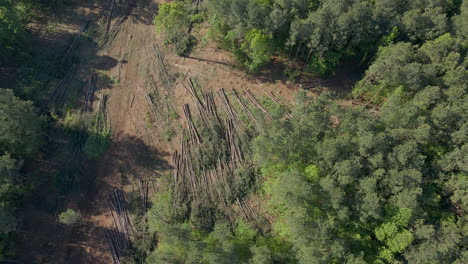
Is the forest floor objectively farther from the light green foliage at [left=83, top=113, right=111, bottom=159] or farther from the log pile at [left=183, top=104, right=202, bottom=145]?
the log pile at [left=183, top=104, right=202, bottom=145]

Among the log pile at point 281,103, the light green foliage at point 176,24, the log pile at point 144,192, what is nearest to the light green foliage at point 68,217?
the log pile at point 144,192

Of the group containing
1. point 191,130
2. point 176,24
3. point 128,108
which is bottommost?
point 128,108

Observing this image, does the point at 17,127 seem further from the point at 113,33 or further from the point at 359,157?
the point at 359,157

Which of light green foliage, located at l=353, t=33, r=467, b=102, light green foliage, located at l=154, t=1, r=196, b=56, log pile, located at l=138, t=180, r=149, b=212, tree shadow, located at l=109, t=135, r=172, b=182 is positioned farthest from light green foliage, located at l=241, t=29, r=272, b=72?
log pile, located at l=138, t=180, r=149, b=212

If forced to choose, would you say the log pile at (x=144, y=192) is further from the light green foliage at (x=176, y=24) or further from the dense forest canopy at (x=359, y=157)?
the light green foliage at (x=176, y=24)

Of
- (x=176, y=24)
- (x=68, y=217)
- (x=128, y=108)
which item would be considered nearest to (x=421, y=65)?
(x=176, y=24)
